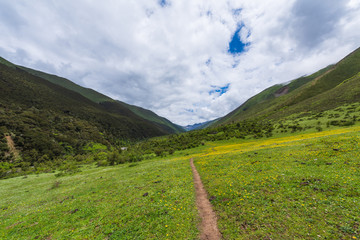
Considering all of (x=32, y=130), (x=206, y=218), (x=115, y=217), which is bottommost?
(x=206, y=218)

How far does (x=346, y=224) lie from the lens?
709cm

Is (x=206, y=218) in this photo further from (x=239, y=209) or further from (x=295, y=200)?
(x=295, y=200)

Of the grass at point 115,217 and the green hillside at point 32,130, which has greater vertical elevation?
the green hillside at point 32,130

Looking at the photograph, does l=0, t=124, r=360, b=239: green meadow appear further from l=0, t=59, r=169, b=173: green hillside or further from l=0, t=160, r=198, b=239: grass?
l=0, t=59, r=169, b=173: green hillside

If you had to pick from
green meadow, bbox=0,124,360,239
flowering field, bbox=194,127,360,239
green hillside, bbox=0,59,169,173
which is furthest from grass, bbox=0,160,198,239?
green hillside, bbox=0,59,169,173

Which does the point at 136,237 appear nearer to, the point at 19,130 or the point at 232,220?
the point at 232,220

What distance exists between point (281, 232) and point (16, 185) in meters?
53.5


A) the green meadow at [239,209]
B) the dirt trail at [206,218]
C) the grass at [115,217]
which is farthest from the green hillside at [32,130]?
the dirt trail at [206,218]

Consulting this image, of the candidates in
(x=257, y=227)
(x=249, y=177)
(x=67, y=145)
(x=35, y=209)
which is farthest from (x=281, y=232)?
(x=67, y=145)

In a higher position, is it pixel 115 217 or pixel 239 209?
pixel 115 217

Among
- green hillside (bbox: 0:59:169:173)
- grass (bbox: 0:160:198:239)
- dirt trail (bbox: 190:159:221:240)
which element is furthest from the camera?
green hillside (bbox: 0:59:169:173)

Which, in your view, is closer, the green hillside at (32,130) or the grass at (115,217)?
the grass at (115,217)

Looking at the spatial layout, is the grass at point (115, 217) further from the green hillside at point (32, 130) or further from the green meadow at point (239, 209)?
the green hillside at point (32, 130)

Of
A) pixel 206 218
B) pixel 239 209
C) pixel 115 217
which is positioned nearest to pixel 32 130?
pixel 115 217
